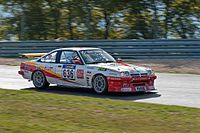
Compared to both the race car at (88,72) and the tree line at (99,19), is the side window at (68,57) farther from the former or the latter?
the tree line at (99,19)

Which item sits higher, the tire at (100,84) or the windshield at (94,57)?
the windshield at (94,57)

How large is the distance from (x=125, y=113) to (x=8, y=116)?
6.64 feet

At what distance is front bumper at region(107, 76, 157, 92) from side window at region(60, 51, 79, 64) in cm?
155

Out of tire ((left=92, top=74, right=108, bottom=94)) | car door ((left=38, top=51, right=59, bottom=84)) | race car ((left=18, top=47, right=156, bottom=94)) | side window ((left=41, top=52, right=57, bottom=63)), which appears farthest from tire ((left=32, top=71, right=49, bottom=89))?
tire ((left=92, top=74, right=108, bottom=94))

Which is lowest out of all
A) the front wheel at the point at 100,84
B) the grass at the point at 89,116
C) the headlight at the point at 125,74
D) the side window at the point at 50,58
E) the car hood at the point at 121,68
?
the grass at the point at 89,116

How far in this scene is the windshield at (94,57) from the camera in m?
14.0

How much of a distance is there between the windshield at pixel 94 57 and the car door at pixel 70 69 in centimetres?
18

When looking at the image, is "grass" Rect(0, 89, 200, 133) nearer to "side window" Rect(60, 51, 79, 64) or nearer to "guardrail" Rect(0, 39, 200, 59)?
"side window" Rect(60, 51, 79, 64)

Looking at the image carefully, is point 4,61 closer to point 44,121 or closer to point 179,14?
point 179,14

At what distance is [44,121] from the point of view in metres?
8.33

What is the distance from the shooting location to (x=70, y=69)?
1414 centimetres

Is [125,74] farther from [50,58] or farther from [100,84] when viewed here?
[50,58]

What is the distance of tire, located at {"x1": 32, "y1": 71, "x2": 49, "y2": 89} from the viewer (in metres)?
14.9

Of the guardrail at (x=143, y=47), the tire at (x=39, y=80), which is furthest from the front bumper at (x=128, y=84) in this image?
the guardrail at (x=143, y=47)
